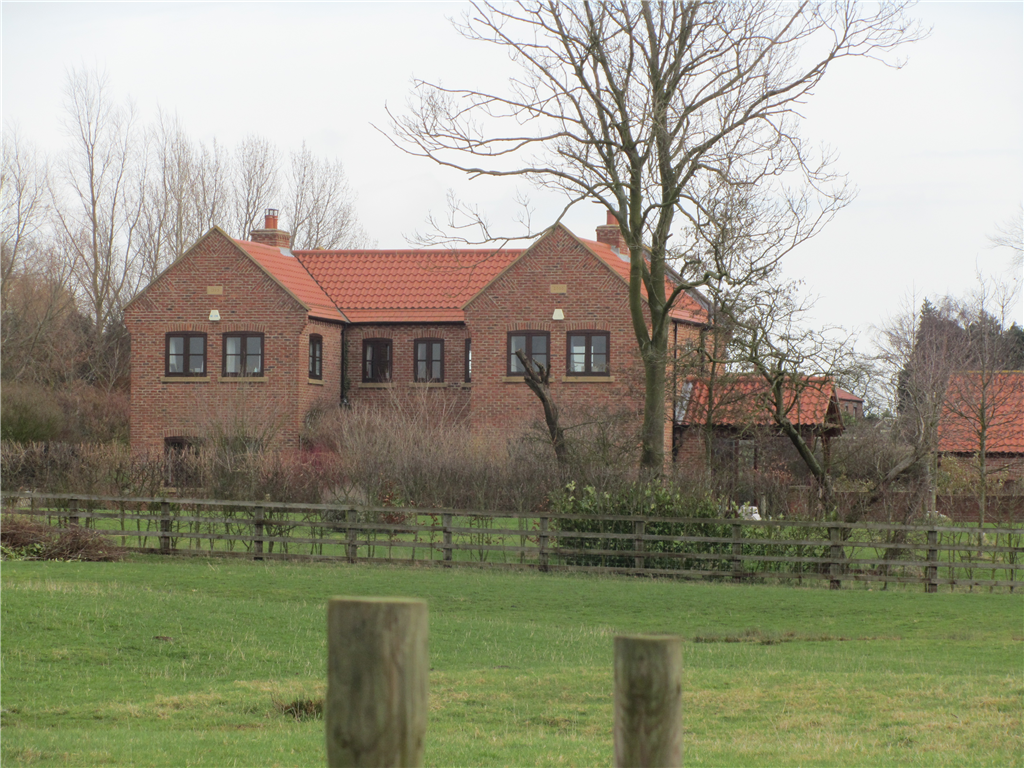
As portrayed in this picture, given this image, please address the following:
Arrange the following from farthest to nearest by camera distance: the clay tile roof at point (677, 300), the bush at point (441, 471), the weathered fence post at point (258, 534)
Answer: the clay tile roof at point (677, 300)
the bush at point (441, 471)
the weathered fence post at point (258, 534)

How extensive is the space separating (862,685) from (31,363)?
4943 cm

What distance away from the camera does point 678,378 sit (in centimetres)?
3212

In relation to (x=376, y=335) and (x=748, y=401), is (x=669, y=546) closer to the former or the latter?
(x=748, y=401)

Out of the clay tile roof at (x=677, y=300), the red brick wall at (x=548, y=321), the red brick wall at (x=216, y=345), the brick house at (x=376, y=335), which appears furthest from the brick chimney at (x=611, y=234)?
the red brick wall at (x=216, y=345)

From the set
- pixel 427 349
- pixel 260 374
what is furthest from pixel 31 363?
pixel 427 349

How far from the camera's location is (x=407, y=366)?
42.4 m

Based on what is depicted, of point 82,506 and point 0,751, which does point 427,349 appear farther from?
point 0,751

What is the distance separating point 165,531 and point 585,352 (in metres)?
17.1

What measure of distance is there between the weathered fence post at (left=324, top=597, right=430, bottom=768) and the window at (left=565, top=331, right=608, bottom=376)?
3618cm

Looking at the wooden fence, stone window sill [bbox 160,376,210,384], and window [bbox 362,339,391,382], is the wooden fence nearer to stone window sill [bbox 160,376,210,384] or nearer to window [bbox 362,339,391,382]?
stone window sill [bbox 160,376,210,384]

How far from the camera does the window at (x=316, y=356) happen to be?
41.3 metres

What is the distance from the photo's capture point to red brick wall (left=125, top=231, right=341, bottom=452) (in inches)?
1581

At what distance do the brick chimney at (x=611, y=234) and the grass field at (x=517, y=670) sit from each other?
23.8 meters

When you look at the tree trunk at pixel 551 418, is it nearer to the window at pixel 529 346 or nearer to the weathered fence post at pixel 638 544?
the weathered fence post at pixel 638 544
